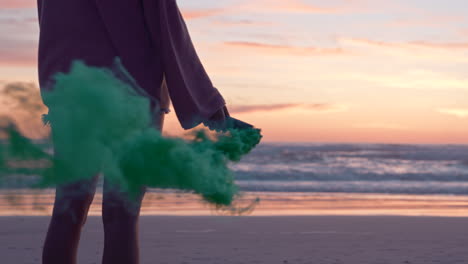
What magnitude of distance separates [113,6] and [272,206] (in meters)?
7.75

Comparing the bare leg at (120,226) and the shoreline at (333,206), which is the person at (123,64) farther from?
the shoreline at (333,206)

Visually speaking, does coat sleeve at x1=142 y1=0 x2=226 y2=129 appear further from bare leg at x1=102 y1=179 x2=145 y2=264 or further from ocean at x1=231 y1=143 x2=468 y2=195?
ocean at x1=231 y1=143 x2=468 y2=195

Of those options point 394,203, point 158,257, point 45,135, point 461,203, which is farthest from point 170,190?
point 461,203

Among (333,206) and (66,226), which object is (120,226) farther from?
(333,206)

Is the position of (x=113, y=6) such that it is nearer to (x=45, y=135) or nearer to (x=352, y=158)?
(x=45, y=135)

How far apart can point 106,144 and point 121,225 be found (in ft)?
1.22

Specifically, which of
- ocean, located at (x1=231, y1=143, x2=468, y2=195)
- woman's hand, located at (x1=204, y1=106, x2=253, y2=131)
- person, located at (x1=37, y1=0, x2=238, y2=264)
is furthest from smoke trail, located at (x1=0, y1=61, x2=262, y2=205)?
ocean, located at (x1=231, y1=143, x2=468, y2=195)

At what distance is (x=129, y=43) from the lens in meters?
2.39

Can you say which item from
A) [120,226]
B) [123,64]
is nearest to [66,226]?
[120,226]

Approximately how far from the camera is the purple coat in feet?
7.80

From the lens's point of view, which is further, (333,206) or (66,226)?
(333,206)

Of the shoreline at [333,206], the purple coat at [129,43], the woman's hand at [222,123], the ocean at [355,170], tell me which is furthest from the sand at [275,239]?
the ocean at [355,170]

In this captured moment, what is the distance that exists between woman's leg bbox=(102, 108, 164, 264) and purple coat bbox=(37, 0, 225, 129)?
0.43 feet

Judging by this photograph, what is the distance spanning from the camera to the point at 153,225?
7215mm
